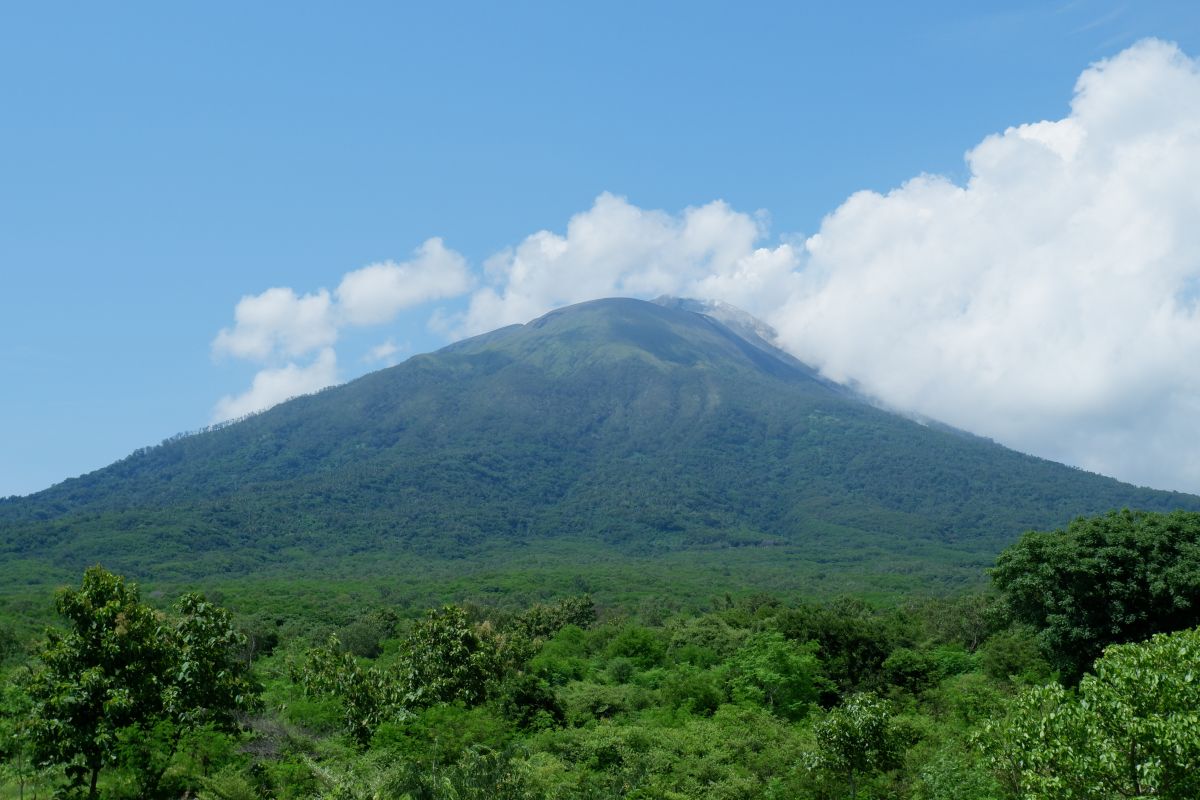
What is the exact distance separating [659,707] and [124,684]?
54.4 ft

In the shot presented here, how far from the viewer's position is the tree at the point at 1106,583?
24125 millimetres

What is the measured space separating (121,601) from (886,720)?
14.1 metres

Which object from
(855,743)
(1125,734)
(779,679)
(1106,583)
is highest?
(1125,734)

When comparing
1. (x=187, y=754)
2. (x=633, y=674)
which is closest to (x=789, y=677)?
(x=633, y=674)

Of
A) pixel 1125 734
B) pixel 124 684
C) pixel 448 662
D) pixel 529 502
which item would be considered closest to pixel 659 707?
pixel 448 662

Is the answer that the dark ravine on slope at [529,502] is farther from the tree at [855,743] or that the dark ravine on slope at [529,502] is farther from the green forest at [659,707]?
the tree at [855,743]

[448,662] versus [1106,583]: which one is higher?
[1106,583]

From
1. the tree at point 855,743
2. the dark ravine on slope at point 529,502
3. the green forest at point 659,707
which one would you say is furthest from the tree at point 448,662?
the dark ravine on slope at point 529,502

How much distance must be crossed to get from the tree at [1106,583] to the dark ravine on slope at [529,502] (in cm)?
8163

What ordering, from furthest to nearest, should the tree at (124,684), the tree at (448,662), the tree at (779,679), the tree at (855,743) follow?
1. the tree at (779,679)
2. the tree at (448,662)
3. the tree at (855,743)
4. the tree at (124,684)

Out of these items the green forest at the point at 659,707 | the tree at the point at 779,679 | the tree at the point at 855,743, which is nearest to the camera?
the green forest at the point at 659,707

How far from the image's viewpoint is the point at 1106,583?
2481 cm

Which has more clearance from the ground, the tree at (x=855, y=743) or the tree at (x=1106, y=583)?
the tree at (x=1106, y=583)

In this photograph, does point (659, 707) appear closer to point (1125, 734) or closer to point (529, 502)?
point (1125, 734)
